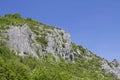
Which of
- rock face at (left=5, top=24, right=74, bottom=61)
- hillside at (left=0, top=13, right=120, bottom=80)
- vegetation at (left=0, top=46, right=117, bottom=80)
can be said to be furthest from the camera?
rock face at (left=5, top=24, right=74, bottom=61)

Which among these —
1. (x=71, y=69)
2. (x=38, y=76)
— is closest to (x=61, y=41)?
(x=71, y=69)

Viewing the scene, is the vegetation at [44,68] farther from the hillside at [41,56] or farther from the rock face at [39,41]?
the rock face at [39,41]

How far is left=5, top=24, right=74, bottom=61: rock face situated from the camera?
11481cm

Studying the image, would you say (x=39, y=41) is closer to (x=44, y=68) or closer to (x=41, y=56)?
(x=41, y=56)

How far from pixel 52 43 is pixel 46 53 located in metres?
7.52

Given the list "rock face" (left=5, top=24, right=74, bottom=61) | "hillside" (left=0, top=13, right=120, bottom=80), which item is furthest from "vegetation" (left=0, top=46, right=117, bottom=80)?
"rock face" (left=5, top=24, right=74, bottom=61)

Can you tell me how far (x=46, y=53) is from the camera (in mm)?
126812

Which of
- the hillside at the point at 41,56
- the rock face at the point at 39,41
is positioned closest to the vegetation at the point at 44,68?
the hillside at the point at 41,56

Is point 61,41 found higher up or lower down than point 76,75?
higher up

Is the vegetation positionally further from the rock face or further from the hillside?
the rock face

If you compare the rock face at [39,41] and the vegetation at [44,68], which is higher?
the rock face at [39,41]

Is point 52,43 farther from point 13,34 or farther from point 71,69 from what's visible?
point 13,34

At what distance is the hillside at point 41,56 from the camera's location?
307 ft

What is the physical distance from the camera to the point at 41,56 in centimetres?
12281
